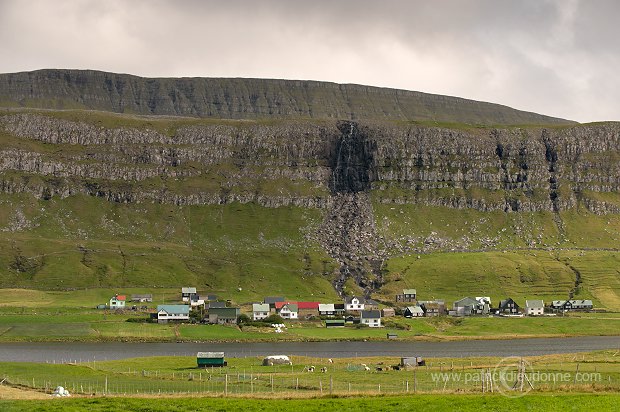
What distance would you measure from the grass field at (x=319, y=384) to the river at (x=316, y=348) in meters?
17.0

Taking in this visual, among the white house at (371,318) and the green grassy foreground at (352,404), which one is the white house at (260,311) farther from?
the green grassy foreground at (352,404)

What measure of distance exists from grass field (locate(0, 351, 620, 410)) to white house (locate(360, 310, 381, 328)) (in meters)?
77.3

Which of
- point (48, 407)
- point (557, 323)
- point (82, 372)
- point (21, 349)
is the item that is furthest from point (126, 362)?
point (557, 323)

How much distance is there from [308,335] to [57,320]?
53127 millimetres

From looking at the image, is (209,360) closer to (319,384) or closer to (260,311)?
(319,384)

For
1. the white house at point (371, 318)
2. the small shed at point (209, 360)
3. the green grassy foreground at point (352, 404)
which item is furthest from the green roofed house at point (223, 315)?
the green grassy foreground at point (352, 404)

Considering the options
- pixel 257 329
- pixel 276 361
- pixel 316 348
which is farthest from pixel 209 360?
pixel 257 329

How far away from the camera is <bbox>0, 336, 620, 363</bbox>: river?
416 feet

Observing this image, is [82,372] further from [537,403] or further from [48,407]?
[537,403]

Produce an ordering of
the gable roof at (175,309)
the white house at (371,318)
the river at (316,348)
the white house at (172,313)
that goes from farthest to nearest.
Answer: the gable roof at (175,309) < the white house at (371,318) < the white house at (172,313) < the river at (316,348)

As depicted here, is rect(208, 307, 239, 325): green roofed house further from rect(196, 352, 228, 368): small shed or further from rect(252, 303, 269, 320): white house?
rect(196, 352, 228, 368): small shed

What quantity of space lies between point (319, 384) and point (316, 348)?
6927 cm

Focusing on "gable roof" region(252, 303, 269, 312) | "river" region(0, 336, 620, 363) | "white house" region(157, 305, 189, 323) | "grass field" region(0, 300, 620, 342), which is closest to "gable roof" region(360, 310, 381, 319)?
"grass field" region(0, 300, 620, 342)

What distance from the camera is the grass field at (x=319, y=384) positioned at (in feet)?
181
